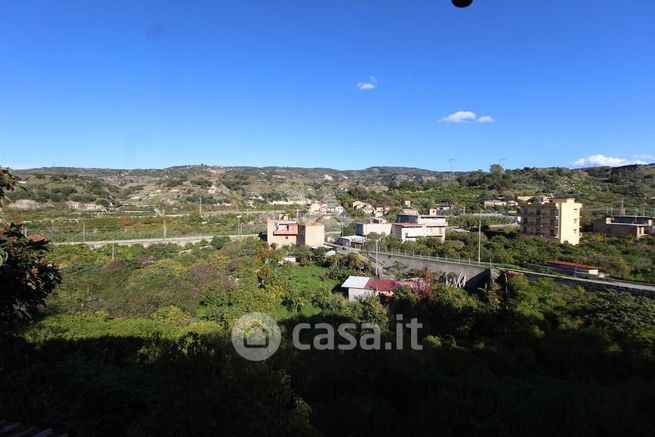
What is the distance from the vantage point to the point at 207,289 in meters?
17.9

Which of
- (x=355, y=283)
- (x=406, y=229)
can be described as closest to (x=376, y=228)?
(x=406, y=229)

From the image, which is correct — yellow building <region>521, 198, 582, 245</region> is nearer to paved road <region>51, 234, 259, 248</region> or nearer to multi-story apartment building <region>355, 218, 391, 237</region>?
multi-story apartment building <region>355, 218, 391, 237</region>

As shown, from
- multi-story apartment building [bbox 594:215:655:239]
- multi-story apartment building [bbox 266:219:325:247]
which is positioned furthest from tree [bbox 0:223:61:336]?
multi-story apartment building [bbox 594:215:655:239]

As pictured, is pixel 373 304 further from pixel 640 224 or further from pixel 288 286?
pixel 640 224

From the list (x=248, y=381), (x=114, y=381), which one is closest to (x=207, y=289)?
(x=114, y=381)

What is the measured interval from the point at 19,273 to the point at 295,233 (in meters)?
34.5

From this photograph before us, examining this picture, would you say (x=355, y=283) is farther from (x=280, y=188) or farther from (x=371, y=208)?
(x=280, y=188)

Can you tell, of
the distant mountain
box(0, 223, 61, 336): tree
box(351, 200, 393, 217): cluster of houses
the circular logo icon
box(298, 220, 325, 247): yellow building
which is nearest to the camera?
box(0, 223, 61, 336): tree

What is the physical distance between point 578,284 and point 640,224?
1778 centimetres

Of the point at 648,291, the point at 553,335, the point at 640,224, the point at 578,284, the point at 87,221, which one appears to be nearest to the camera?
the point at 553,335

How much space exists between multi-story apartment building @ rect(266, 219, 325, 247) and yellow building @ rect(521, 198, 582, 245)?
1895 centimetres

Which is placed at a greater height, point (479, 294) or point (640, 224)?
point (640, 224)

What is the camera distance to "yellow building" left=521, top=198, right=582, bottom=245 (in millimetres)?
31766

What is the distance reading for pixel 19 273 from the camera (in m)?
4.26
